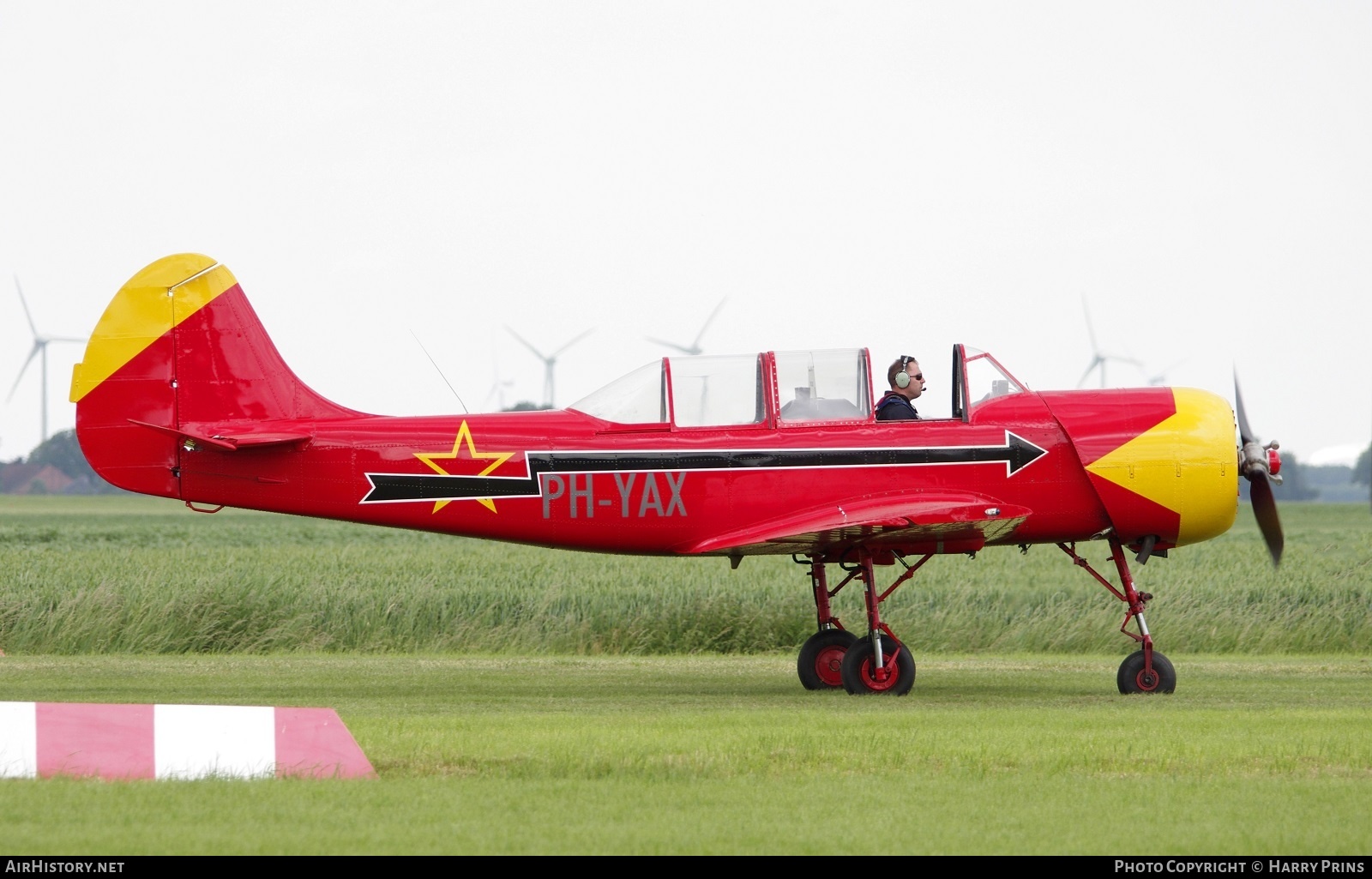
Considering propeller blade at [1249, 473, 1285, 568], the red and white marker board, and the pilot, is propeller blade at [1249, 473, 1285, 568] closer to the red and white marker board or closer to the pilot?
the pilot

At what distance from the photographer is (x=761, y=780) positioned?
803cm

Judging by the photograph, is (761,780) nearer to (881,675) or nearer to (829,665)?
(881,675)

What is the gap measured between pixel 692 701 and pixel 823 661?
181 cm

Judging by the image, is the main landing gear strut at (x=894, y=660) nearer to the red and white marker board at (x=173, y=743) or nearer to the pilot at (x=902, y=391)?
the pilot at (x=902, y=391)

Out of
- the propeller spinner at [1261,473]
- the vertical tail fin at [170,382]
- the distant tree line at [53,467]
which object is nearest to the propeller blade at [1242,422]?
the propeller spinner at [1261,473]

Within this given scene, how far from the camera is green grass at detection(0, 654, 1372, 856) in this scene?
259 inches

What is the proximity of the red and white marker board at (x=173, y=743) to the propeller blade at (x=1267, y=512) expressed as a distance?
825 centimetres

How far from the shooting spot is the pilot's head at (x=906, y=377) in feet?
43.8

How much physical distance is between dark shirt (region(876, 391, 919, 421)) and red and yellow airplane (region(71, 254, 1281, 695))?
115 millimetres

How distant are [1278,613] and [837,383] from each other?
8.48 meters

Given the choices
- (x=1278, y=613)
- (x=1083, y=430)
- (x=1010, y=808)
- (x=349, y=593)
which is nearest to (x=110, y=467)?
(x=349, y=593)

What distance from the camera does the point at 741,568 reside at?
24203 mm

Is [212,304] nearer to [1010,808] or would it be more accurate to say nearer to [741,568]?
[1010,808]

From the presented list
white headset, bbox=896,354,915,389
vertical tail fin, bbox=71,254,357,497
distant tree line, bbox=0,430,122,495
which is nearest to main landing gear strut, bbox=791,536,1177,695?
white headset, bbox=896,354,915,389
